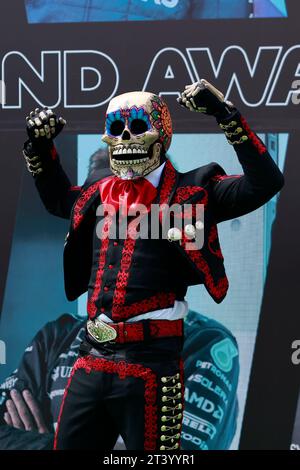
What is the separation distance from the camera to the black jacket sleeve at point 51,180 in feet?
10.7

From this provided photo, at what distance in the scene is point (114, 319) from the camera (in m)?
2.96

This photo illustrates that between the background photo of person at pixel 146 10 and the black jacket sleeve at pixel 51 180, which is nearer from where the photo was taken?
the black jacket sleeve at pixel 51 180

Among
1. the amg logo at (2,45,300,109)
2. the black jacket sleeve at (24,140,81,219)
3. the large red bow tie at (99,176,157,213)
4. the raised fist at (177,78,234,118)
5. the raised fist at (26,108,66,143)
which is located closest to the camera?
the raised fist at (177,78,234,118)

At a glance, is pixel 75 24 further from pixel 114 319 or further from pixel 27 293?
pixel 114 319

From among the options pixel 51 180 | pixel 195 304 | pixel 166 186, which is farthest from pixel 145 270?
pixel 195 304

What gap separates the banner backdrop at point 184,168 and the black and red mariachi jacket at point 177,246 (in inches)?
40.7

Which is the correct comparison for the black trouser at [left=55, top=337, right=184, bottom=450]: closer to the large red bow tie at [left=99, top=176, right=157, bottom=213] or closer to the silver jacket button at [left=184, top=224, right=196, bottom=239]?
the silver jacket button at [left=184, top=224, right=196, bottom=239]

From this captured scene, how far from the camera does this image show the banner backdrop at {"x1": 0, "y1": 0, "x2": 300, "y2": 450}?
13.3 ft

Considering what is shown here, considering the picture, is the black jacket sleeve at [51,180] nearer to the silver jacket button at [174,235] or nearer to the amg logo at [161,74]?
the silver jacket button at [174,235]

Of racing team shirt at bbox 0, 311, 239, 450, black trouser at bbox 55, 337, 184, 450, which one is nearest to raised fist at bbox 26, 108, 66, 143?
black trouser at bbox 55, 337, 184, 450

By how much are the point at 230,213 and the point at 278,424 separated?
1.42 metres

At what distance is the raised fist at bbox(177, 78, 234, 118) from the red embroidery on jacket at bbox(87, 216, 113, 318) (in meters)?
0.49

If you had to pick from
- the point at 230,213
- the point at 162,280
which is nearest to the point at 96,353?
the point at 162,280

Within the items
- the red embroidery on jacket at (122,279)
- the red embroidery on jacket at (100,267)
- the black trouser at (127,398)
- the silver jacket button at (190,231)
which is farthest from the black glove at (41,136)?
the black trouser at (127,398)
